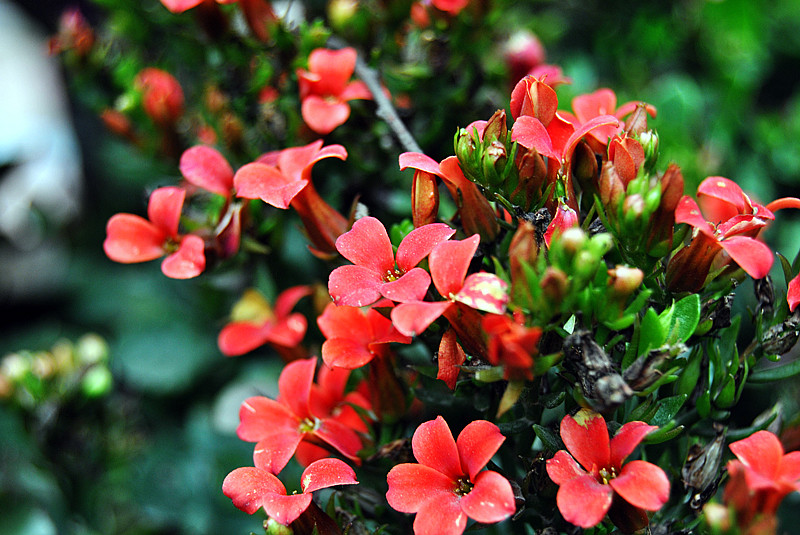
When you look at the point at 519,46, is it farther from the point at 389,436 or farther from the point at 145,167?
the point at 145,167

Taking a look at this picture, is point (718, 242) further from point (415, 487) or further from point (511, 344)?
point (415, 487)

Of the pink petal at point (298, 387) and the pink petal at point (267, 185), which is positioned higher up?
the pink petal at point (267, 185)

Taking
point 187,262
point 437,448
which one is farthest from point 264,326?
point 437,448

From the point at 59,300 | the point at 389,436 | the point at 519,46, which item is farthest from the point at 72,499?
the point at 519,46

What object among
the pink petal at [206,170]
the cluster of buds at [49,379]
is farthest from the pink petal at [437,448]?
the cluster of buds at [49,379]

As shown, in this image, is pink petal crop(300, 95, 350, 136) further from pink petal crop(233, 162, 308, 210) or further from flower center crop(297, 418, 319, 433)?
flower center crop(297, 418, 319, 433)

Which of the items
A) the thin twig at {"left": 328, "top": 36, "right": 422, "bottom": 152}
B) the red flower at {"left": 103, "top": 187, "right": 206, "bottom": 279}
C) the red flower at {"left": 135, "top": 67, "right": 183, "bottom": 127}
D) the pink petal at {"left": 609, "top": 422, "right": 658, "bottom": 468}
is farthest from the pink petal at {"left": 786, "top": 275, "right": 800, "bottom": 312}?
the red flower at {"left": 135, "top": 67, "right": 183, "bottom": 127}

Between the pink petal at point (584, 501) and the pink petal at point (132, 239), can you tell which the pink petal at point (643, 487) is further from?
the pink petal at point (132, 239)
